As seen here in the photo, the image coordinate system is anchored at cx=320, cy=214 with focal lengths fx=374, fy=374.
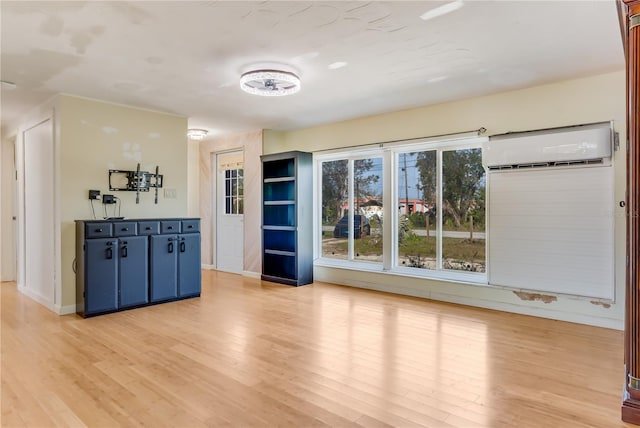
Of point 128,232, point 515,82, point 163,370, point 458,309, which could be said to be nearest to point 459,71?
point 515,82

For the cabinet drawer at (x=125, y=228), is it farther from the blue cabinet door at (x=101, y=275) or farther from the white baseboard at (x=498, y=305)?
the white baseboard at (x=498, y=305)

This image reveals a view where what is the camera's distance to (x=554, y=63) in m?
3.52

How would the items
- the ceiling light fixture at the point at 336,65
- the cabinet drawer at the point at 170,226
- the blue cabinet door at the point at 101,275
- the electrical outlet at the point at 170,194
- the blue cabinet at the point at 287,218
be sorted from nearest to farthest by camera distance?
1. the ceiling light fixture at the point at 336,65
2. the blue cabinet door at the point at 101,275
3. the cabinet drawer at the point at 170,226
4. the electrical outlet at the point at 170,194
5. the blue cabinet at the point at 287,218

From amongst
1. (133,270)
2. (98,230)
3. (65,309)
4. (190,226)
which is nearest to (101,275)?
(133,270)

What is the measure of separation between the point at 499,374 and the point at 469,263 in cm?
231

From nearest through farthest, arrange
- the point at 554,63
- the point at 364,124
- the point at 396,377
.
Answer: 1. the point at 396,377
2. the point at 554,63
3. the point at 364,124

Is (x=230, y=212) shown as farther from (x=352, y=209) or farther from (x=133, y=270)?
(x=133, y=270)

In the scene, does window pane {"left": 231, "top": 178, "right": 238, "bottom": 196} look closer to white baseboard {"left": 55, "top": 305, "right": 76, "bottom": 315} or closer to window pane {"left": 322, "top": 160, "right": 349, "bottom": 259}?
window pane {"left": 322, "top": 160, "right": 349, "bottom": 259}

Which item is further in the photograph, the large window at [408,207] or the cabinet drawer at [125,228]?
the large window at [408,207]

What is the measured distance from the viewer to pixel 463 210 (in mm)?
4879

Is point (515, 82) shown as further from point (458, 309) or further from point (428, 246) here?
point (458, 309)

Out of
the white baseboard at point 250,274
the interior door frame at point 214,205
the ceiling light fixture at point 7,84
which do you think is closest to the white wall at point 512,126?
the white baseboard at point 250,274

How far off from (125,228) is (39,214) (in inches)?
56.4

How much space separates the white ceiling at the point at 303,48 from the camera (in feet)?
8.41
